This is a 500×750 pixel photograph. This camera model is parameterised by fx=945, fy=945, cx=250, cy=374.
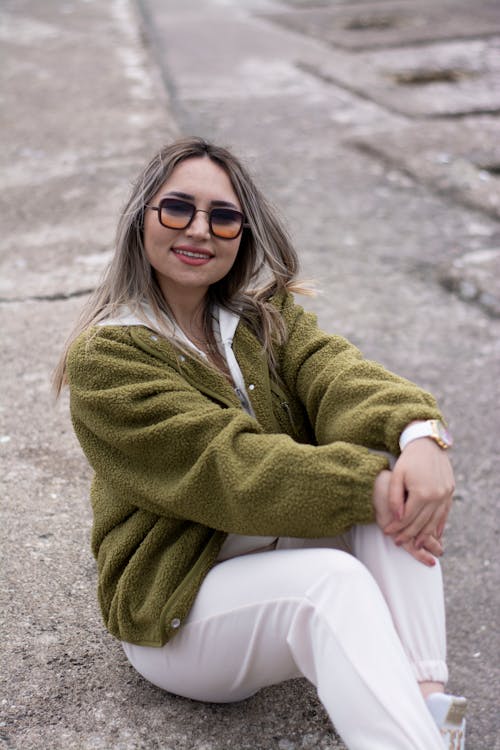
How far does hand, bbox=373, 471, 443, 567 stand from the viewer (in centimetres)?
172

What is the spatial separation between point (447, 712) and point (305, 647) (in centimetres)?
27

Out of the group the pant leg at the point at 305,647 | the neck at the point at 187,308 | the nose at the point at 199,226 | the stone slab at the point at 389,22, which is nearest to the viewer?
the pant leg at the point at 305,647

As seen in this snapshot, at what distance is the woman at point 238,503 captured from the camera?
1.66 metres

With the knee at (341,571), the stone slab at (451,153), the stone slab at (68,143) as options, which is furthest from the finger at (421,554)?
the stone slab at (451,153)

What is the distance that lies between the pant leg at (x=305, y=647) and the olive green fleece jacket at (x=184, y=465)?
0.05 meters

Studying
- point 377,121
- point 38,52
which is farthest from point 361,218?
point 38,52

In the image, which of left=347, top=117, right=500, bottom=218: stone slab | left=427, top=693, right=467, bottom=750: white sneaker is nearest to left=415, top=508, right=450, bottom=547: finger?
left=427, top=693, right=467, bottom=750: white sneaker

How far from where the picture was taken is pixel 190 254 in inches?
79.6

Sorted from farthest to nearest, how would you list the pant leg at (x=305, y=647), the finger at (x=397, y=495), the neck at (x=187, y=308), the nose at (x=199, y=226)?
the neck at (x=187, y=308)
the nose at (x=199, y=226)
the finger at (x=397, y=495)
the pant leg at (x=305, y=647)

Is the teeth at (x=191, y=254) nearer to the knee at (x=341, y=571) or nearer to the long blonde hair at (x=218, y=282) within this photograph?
the long blonde hair at (x=218, y=282)

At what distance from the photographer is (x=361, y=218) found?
505cm

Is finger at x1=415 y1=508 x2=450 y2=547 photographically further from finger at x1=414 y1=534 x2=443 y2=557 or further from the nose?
the nose

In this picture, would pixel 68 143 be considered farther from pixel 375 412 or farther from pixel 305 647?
pixel 305 647

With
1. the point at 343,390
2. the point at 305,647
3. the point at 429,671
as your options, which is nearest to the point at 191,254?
the point at 343,390
